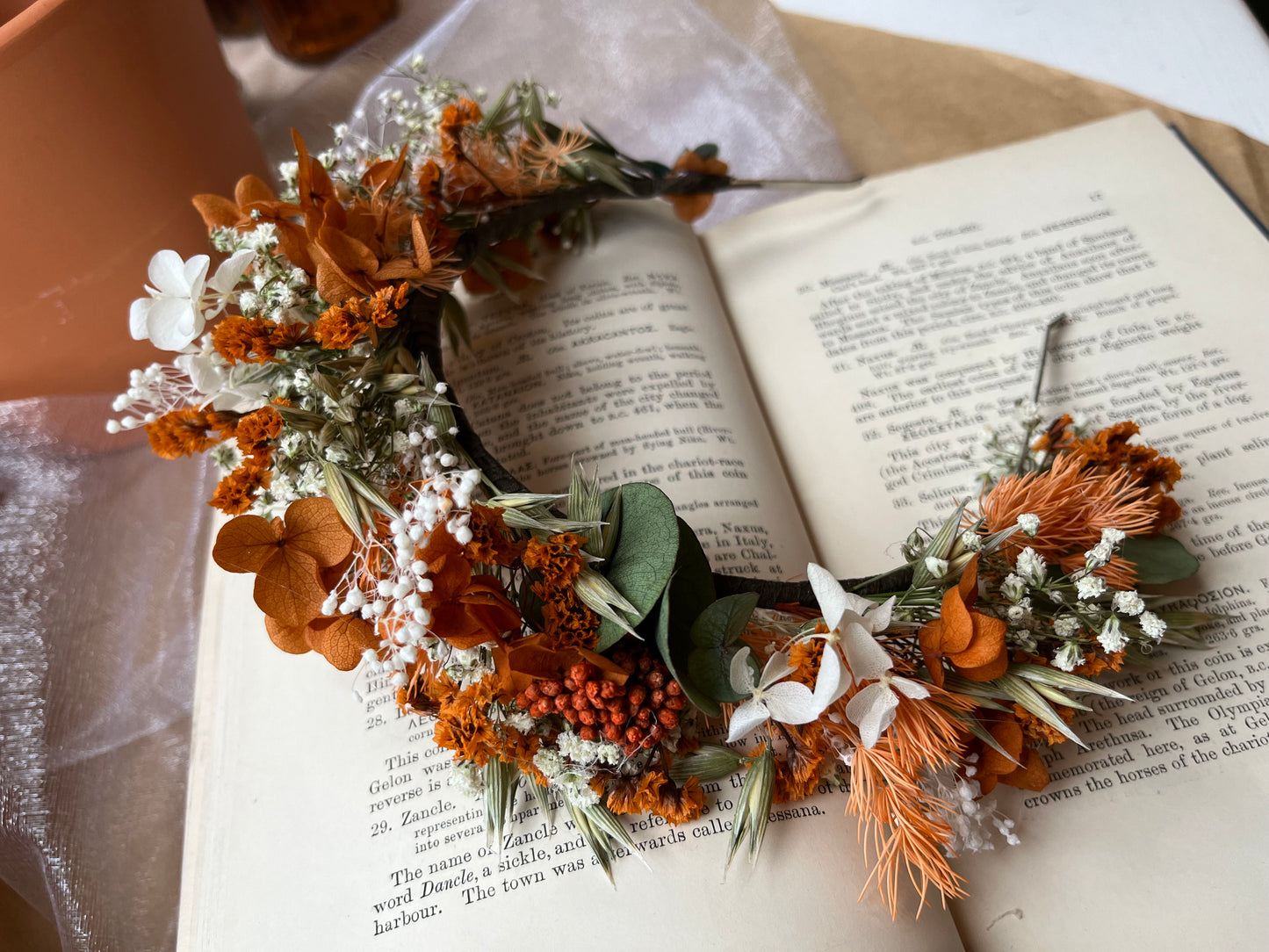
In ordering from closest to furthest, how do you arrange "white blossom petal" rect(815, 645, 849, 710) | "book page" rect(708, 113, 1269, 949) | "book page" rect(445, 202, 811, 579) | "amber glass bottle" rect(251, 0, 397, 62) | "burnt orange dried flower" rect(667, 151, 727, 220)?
"white blossom petal" rect(815, 645, 849, 710), "book page" rect(708, 113, 1269, 949), "book page" rect(445, 202, 811, 579), "burnt orange dried flower" rect(667, 151, 727, 220), "amber glass bottle" rect(251, 0, 397, 62)

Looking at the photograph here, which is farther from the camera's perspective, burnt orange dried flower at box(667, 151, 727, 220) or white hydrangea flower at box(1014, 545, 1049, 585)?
burnt orange dried flower at box(667, 151, 727, 220)

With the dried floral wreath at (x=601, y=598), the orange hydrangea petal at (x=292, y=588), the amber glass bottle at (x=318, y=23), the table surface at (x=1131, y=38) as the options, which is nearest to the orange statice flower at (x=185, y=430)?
the dried floral wreath at (x=601, y=598)

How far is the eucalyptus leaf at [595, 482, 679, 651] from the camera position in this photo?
1.86 feet

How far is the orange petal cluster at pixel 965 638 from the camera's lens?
0.55 metres

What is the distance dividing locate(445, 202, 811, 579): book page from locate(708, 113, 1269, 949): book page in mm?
57

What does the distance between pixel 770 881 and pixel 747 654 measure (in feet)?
0.55

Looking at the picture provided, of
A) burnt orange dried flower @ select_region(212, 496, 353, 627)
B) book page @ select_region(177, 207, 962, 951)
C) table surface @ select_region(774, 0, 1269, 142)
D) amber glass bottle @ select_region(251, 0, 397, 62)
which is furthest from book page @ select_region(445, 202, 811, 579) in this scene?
amber glass bottle @ select_region(251, 0, 397, 62)

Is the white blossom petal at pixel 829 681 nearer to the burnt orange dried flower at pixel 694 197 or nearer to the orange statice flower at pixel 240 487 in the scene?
the orange statice flower at pixel 240 487

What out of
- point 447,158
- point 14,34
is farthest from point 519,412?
point 14,34

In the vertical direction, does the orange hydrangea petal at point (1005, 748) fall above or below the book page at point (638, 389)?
below

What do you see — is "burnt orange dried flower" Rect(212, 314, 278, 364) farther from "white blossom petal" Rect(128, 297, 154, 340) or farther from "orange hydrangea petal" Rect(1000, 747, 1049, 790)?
"orange hydrangea petal" Rect(1000, 747, 1049, 790)

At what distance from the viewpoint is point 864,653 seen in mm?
549

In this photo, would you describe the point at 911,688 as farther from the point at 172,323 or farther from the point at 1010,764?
the point at 172,323

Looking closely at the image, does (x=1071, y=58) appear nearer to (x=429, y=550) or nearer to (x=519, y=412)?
(x=519, y=412)
